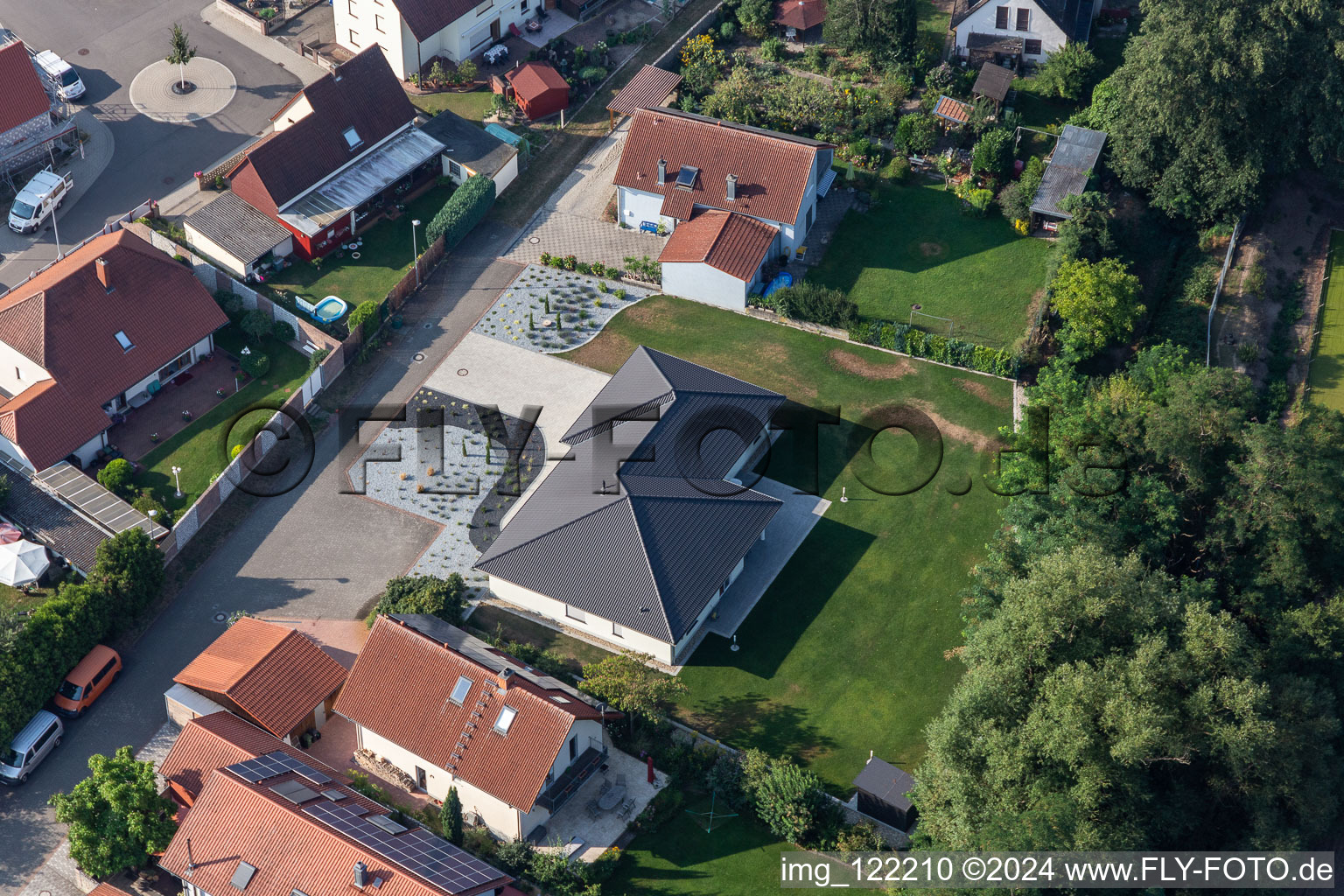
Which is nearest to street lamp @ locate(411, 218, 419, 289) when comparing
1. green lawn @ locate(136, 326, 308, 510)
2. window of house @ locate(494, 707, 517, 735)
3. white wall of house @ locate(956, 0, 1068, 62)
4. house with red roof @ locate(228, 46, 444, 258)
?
house with red roof @ locate(228, 46, 444, 258)

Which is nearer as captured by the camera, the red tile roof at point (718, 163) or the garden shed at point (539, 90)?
the red tile roof at point (718, 163)

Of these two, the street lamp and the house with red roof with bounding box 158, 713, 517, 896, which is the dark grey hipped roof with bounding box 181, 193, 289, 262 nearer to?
the street lamp

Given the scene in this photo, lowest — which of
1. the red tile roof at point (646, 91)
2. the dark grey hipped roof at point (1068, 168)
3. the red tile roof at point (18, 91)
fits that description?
the dark grey hipped roof at point (1068, 168)

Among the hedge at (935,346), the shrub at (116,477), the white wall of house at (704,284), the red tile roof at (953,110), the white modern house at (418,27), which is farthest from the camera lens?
the white modern house at (418,27)

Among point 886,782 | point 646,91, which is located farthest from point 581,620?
point 646,91

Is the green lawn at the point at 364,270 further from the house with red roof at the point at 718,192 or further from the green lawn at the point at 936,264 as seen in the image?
the green lawn at the point at 936,264

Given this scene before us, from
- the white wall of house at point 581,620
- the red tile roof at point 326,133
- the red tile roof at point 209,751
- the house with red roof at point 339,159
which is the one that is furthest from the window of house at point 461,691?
the red tile roof at point 326,133
